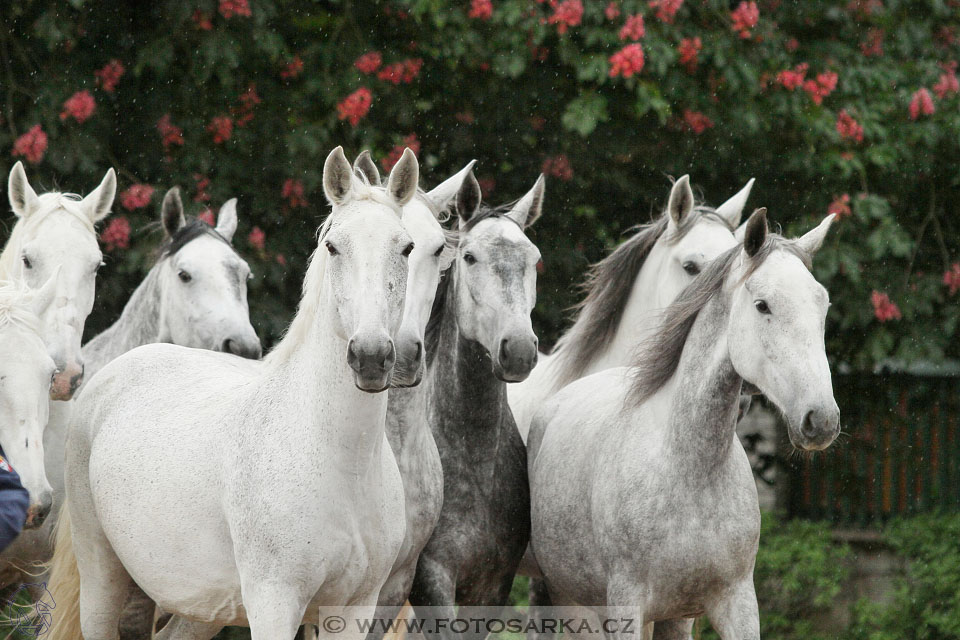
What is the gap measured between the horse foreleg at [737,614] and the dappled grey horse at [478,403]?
2.92 ft

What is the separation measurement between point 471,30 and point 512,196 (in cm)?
125

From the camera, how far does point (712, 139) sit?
23.7 feet

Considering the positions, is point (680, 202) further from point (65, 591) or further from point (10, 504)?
point (10, 504)

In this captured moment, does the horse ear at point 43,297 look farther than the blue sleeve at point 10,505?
Yes

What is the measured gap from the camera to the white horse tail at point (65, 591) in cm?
456

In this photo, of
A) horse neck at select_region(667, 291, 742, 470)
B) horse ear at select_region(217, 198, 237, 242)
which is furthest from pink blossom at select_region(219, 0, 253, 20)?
horse neck at select_region(667, 291, 742, 470)

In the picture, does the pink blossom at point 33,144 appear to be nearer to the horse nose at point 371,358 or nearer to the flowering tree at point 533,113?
the flowering tree at point 533,113

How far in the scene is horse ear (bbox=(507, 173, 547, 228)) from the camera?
4.72 metres

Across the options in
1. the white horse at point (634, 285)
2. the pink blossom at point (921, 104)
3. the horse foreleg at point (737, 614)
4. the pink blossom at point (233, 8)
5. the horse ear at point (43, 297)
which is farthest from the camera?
the pink blossom at point (921, 104)

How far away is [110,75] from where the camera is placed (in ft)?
22.4

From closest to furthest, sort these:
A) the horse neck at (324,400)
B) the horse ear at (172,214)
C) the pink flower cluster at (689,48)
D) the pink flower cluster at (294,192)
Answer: the horse neck at (324,400)
the horse ear at (172,214)
the pink flower cluster at (689,48)
the pink flower cluster at (294,192)

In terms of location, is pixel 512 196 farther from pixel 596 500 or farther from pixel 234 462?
pixel 234 462

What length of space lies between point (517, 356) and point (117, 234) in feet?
11.2

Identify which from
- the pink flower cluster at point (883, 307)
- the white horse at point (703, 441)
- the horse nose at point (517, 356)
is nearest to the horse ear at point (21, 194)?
the horse nose at point (517, 356)
